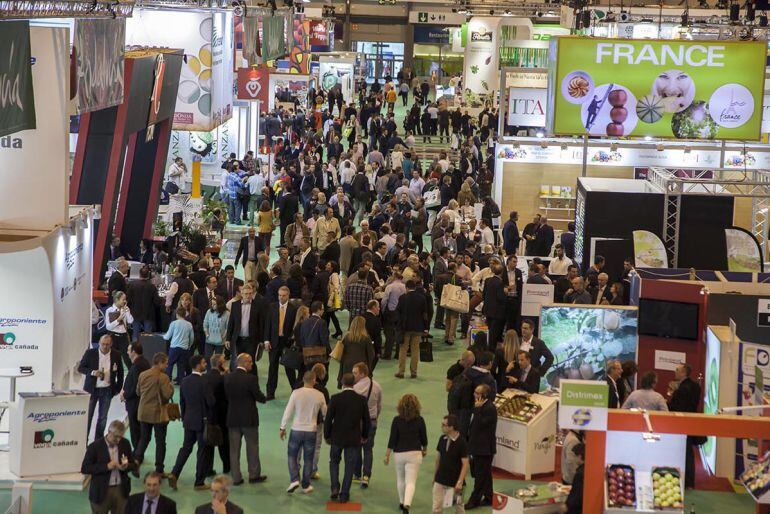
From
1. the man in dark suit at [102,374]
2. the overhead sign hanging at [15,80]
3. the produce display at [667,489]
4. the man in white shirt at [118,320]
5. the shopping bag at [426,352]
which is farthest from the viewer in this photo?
the shopping bag at [426,352]

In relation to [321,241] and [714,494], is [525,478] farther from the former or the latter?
[321,241]

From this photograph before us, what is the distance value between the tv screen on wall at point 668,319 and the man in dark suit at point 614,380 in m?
1.55

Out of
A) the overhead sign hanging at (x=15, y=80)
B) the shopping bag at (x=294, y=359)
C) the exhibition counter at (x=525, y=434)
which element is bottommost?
the exhibition counter at (x=525, y=434)

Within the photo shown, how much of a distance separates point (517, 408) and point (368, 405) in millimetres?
1414

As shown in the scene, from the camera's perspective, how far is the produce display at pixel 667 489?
8.61 meters

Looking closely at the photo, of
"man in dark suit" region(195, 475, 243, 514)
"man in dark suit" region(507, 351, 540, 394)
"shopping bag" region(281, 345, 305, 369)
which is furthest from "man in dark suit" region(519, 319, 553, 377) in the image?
"man in dark suit" region(195, 475, 243, 514)

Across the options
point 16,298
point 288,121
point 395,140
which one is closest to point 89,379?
point 16,298

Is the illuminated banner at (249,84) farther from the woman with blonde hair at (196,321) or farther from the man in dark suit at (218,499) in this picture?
the man in dark suit at (218,499)

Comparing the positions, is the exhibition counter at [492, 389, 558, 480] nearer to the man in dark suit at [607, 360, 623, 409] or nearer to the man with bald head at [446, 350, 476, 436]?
the man with bald head at [446, 350, 476, 436]

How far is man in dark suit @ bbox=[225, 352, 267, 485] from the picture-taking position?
9.93 meters

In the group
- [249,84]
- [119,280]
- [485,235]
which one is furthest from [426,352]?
[249,84]

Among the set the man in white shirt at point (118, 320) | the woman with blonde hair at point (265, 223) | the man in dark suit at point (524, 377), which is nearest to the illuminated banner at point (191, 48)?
the woman with blonde hair at point (265, 223)

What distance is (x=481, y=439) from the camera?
971cm

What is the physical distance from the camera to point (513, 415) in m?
10.6
